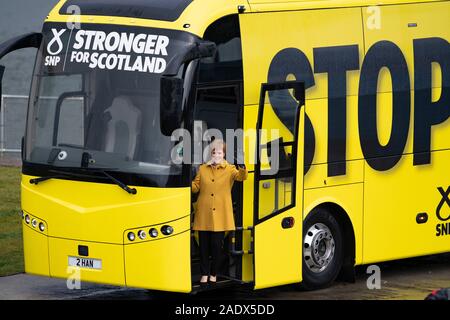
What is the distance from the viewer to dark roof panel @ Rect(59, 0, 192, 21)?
13.5 metres

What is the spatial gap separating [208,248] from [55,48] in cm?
269

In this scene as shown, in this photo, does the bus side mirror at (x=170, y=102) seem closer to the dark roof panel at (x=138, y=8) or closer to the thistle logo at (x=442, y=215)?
the dark roof panel at (x=138, y=8)

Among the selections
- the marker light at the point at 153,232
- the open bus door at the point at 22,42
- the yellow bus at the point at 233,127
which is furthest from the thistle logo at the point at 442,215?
the open bus door at the point at 22,42

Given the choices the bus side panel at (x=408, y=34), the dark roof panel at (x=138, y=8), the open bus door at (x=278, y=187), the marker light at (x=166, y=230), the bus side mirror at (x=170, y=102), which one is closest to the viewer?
the bus side mirror at (x=170, y=102)

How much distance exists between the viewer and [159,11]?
534 inches

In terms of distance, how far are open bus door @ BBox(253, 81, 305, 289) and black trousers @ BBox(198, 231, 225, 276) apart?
445mm

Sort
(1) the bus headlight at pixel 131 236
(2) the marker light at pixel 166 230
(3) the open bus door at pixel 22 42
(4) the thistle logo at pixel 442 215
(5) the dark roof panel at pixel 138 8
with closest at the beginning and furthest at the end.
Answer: (2) the marker light at pixel 166 230 < (1) the bus headlight at pixel 131 236 < (5) the dark roof panel at pixel 138 8 < (3) the open bus door at pixel 22 42 < (4) the thistle logo at pixel 442 215

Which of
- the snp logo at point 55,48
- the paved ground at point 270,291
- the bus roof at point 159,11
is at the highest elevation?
the bus roof at point 159,11

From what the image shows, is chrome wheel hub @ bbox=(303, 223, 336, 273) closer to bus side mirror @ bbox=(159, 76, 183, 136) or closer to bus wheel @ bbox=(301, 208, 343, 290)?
bus wheel @ bbox=(301, 208, 343, 290)

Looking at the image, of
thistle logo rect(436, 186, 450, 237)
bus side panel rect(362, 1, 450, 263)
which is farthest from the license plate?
thistle logo rect(436, 186, 450, 237)

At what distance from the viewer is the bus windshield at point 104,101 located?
13.3 metres

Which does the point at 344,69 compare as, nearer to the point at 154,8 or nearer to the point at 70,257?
the point at 154,8

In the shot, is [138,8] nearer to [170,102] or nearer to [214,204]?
[170,102]

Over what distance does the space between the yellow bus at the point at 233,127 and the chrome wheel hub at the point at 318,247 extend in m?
0.02
